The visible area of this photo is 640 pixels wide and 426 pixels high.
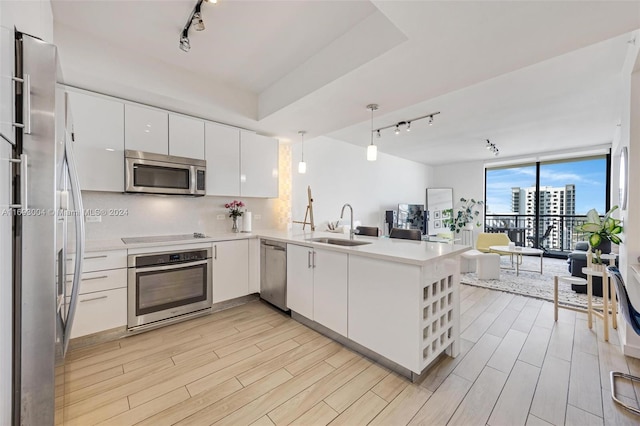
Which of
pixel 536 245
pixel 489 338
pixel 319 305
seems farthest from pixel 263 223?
pixel 536 245

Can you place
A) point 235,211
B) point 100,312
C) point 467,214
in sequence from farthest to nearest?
1. point 467,214
2. point 235,211
3. point 100,312

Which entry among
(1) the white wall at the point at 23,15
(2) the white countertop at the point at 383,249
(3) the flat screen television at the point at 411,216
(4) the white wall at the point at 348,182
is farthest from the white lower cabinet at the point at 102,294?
(3) the flat screen television at the point at 411,216

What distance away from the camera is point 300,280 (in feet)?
8.90

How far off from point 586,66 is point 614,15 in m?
1.67

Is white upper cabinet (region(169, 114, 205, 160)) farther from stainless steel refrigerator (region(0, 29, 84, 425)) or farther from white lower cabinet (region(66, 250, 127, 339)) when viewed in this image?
stainless steel refrigerator (region(0, 29, 84, 425))

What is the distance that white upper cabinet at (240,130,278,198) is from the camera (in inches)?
140

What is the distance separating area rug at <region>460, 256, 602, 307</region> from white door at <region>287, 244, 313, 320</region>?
2.98 meters

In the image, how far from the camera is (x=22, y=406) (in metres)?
0.81

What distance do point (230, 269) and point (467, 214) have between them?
7435mm

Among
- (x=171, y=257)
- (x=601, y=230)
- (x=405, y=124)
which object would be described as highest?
(x=405, y=124)

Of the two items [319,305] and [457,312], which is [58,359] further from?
[457,312]

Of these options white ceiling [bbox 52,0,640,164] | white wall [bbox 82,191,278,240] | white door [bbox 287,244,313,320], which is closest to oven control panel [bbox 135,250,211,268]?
white wall [bbox 82,191,278,240]

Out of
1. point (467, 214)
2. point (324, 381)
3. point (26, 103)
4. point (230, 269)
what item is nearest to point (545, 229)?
point (467, 214)

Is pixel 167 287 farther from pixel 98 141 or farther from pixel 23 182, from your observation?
pixel 23 182
